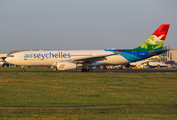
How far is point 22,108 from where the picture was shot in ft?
38.9

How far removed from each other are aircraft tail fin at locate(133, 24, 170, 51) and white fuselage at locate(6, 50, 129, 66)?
478 centimetres

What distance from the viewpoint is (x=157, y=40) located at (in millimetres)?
45031

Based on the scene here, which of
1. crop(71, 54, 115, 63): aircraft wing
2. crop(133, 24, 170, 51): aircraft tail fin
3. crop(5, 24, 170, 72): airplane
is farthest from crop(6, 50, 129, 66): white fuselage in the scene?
crop(133, 24, 170, 51): aircraft tail fin

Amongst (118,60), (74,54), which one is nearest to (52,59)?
(74,54)

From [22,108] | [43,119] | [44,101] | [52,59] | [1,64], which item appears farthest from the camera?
[1,64]

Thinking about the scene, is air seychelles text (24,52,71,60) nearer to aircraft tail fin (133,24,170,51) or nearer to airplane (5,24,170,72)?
airplane (5,24,170,72)

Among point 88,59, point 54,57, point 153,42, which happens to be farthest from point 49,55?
point 153,42

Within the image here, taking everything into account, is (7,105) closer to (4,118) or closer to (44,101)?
(44,101)

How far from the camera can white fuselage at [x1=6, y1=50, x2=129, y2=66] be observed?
42469 millimetres

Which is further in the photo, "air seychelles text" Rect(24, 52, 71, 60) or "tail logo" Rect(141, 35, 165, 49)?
"tail logo" Rect(141, 35, 165, 49)

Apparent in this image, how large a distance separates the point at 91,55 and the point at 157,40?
1278 centimetres

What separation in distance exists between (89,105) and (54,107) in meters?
1.90

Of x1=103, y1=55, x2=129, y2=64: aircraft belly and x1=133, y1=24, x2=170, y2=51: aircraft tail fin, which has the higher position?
x1=133, y1=24, x2=170, y2=51: aircraft tail fin

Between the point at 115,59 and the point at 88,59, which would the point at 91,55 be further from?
the point at 115,59
